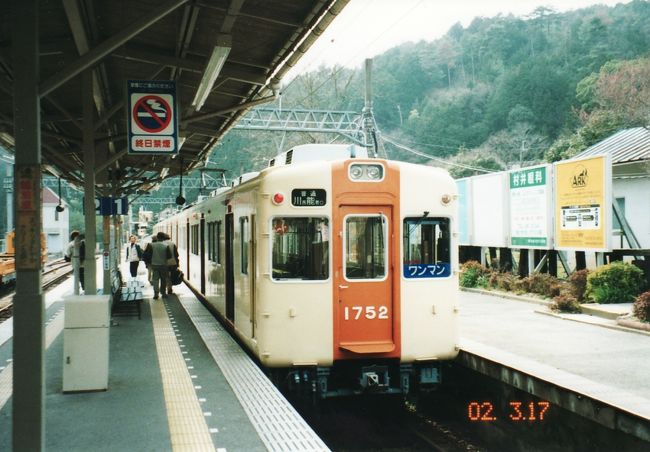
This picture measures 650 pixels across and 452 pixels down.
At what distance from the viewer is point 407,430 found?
862cm

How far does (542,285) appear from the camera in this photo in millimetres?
14141

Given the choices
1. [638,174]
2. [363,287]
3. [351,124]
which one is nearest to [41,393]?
[363,287]

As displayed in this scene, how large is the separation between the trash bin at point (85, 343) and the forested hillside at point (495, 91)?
24.1m

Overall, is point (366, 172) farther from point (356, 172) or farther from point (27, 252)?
point (27, 252)

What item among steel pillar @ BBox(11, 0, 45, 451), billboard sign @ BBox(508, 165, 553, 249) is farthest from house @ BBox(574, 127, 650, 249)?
steel pillar @ BBox(11, 0, 45, 451)

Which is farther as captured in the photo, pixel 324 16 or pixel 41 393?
pixel 324 16

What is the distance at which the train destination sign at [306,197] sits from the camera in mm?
7480

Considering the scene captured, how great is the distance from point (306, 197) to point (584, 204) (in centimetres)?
737

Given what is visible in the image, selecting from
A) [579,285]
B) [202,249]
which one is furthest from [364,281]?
[202,249]

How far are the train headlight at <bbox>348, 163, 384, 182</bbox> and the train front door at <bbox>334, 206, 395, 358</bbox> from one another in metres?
0.32

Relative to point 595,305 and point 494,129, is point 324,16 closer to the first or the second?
point 595,305

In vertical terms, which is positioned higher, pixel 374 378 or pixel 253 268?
pixel 253 268

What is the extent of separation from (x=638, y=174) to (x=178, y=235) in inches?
531
